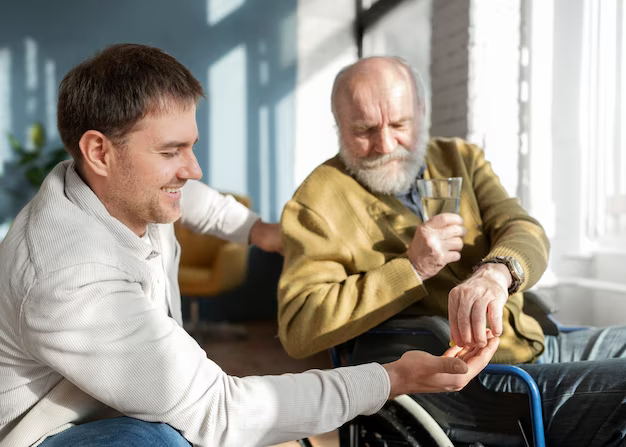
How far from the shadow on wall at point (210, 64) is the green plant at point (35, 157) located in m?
0.13

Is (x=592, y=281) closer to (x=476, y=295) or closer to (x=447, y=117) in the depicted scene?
(x=447, y=117)

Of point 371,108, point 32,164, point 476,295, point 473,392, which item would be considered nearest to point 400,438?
point 473,392

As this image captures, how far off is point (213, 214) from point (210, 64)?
4.30m

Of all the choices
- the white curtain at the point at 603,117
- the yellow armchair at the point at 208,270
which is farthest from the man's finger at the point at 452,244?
the yellow armchair at the point at 208,270

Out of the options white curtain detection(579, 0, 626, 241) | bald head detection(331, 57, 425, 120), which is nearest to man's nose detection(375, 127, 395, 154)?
bald head detection(331, 57, 425, 120)

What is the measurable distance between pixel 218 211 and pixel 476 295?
0.83 meters

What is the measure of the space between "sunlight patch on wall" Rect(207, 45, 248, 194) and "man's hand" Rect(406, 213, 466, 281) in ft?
14.5

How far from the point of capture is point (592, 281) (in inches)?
125

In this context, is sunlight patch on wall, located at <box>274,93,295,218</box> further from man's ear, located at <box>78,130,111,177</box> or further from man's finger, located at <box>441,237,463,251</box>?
man's ear, located at <box>78,130,111,177</box>

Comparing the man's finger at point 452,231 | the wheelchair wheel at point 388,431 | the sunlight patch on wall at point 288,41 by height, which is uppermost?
the sunlight patch on wall at point 288,41

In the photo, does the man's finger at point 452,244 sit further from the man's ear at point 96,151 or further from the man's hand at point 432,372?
the man's ear at point 96,151

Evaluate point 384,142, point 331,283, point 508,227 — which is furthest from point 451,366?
point 384,142

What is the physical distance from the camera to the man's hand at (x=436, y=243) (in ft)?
4.75

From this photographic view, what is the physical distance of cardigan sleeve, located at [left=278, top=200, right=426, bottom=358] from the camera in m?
1.49
